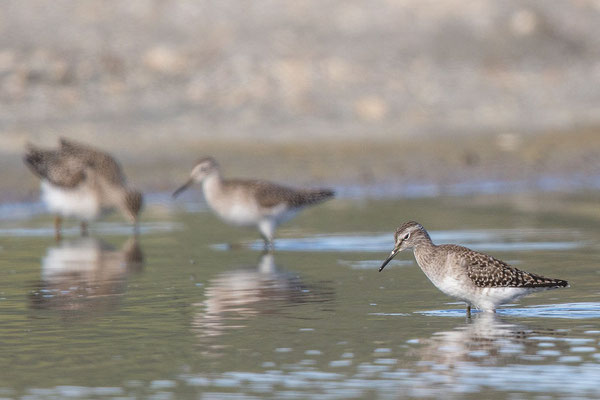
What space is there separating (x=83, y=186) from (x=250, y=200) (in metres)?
3.58

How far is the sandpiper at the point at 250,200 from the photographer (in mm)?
19972

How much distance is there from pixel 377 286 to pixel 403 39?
22.1 m

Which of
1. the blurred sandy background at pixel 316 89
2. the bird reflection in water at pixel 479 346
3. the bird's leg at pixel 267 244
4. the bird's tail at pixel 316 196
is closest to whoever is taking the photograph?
the bird reflection in water at pixel 479 346

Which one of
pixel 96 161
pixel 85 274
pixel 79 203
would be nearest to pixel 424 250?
pixel 85 274

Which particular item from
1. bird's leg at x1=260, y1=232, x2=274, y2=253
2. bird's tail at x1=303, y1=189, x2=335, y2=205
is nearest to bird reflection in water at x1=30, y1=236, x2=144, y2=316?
bird's leg at x1=260, y1=232, x2=274, y2=253

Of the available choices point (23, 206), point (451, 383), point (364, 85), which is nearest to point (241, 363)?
point (451, 383)

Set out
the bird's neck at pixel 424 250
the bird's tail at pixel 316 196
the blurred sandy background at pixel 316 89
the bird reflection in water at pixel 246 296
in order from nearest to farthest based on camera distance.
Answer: the bird reflection in water at pixel 246 296 → the bird's neck at pixel 424 250 → the bird's tail at pixel 316 196 → the blurred sandy background at pixel 316 89

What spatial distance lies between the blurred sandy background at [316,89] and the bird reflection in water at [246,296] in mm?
10932

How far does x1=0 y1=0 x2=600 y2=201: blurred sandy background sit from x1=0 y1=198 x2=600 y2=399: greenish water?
7.76 metres

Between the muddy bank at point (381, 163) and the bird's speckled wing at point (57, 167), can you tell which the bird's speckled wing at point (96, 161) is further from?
the muddy bank at point (381, 163)

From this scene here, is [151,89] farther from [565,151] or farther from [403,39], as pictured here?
[565,151]

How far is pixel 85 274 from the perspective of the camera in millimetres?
16859

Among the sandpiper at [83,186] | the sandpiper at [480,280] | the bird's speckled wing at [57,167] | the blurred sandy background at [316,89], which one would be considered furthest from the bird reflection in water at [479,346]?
the blurred sandy background at [316,89]

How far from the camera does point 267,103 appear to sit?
33250 mm
